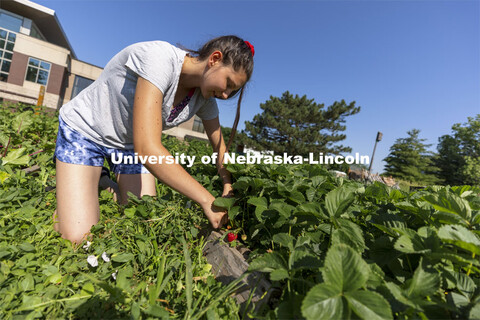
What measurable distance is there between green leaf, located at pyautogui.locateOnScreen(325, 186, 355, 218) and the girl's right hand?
0.65 metres

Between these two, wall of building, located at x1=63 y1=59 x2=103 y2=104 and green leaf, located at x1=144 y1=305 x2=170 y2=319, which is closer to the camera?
green leaf, located at x1=144 y1=305 x2=170 y2=319

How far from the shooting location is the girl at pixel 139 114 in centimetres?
132

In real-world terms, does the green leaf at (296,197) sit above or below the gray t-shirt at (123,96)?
below

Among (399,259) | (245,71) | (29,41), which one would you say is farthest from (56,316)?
(29,41)

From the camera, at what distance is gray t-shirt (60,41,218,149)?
1.50 metres

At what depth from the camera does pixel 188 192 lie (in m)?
1.27

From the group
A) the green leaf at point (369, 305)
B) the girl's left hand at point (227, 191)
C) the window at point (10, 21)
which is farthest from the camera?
the window at point (10, 21)

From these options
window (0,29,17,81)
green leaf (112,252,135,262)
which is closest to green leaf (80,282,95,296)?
green leaf (112,252,135,262)

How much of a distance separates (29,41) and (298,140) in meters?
24.9

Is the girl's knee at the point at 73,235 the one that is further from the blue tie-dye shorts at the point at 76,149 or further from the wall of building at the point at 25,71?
the wall of building at the point at 25,71

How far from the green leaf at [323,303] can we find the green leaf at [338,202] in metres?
0.28

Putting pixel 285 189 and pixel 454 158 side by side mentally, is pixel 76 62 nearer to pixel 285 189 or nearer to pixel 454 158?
pixel 285 189

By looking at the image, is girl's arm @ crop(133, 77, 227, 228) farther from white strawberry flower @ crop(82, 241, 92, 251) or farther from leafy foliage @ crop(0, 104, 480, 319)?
white strawberry flower @ crop(82, 241, 92, 251)

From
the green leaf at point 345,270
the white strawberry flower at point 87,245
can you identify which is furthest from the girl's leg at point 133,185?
the green leaf at point 345,270
